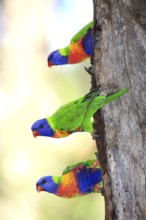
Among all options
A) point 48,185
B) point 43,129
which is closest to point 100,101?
point 43,129

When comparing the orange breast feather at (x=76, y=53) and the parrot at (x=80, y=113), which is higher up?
the orange breast feather at (x=76, y=53)

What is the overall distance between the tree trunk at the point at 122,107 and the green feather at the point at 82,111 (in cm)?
5

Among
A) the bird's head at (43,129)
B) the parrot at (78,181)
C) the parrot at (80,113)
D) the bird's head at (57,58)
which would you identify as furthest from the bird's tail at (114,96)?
the bird's head at (57,58)

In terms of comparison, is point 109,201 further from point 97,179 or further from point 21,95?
point 21,95

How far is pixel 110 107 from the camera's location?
5.32ft

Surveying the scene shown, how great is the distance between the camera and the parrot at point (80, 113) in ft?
5.04

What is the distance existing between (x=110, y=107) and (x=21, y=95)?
3889 mm

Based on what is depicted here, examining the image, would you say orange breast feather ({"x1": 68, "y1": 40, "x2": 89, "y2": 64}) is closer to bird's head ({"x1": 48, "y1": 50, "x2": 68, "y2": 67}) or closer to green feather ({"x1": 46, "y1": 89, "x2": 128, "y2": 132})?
bird's head ({"x1": 48, "y1": 50, "x2": 68, "y2": 67})

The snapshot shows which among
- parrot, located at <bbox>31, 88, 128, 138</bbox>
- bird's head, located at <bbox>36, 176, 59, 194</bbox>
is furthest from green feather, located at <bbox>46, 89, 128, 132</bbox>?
bird's head, located at <bbox>36, 176, 59, 194</bbox>

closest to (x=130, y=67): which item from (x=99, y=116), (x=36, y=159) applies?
(x=99, y=116)

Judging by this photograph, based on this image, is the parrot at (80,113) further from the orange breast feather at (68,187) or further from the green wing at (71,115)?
the orange breast feather at (68,187)

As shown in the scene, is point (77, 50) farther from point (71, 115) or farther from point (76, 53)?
point (71, 115)

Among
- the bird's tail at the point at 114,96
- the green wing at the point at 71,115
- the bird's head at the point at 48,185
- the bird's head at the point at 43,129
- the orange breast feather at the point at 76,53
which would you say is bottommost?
the bird's head at the point at 48,185

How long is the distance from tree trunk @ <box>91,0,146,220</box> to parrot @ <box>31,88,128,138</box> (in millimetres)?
54
